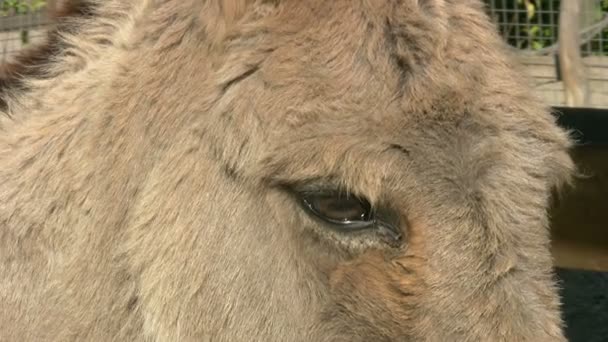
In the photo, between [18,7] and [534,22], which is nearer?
[534,22]

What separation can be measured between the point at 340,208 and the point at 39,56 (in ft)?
3.56

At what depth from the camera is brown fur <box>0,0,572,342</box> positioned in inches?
103

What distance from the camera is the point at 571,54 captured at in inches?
205

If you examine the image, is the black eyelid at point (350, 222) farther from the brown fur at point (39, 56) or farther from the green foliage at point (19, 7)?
the green foliage at point (19, 7)

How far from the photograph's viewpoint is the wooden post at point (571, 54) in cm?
518

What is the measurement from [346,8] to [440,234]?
67 centimetres

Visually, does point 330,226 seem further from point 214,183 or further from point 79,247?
point 79,247

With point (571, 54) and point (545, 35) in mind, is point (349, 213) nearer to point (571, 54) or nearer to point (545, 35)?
point (571, 54)

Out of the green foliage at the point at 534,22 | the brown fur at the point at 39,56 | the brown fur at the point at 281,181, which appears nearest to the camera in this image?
the brown fur at the point at 281,181

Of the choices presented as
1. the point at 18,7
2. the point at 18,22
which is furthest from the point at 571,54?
the point at 18,7

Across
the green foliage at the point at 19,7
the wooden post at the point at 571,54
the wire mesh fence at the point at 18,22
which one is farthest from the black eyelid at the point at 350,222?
the green foliage at the point at 19,7

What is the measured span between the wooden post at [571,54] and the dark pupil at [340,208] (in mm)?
2878

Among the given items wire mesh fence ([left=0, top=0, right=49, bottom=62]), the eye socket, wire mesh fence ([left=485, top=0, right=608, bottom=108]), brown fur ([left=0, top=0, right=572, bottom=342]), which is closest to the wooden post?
wire mesh fence ([left=485, top=0, right=608, bottom=108])

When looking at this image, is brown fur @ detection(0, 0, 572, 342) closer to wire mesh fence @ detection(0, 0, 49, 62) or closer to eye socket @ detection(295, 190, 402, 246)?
eye socket @ detection(295, 190, 402, 246)
